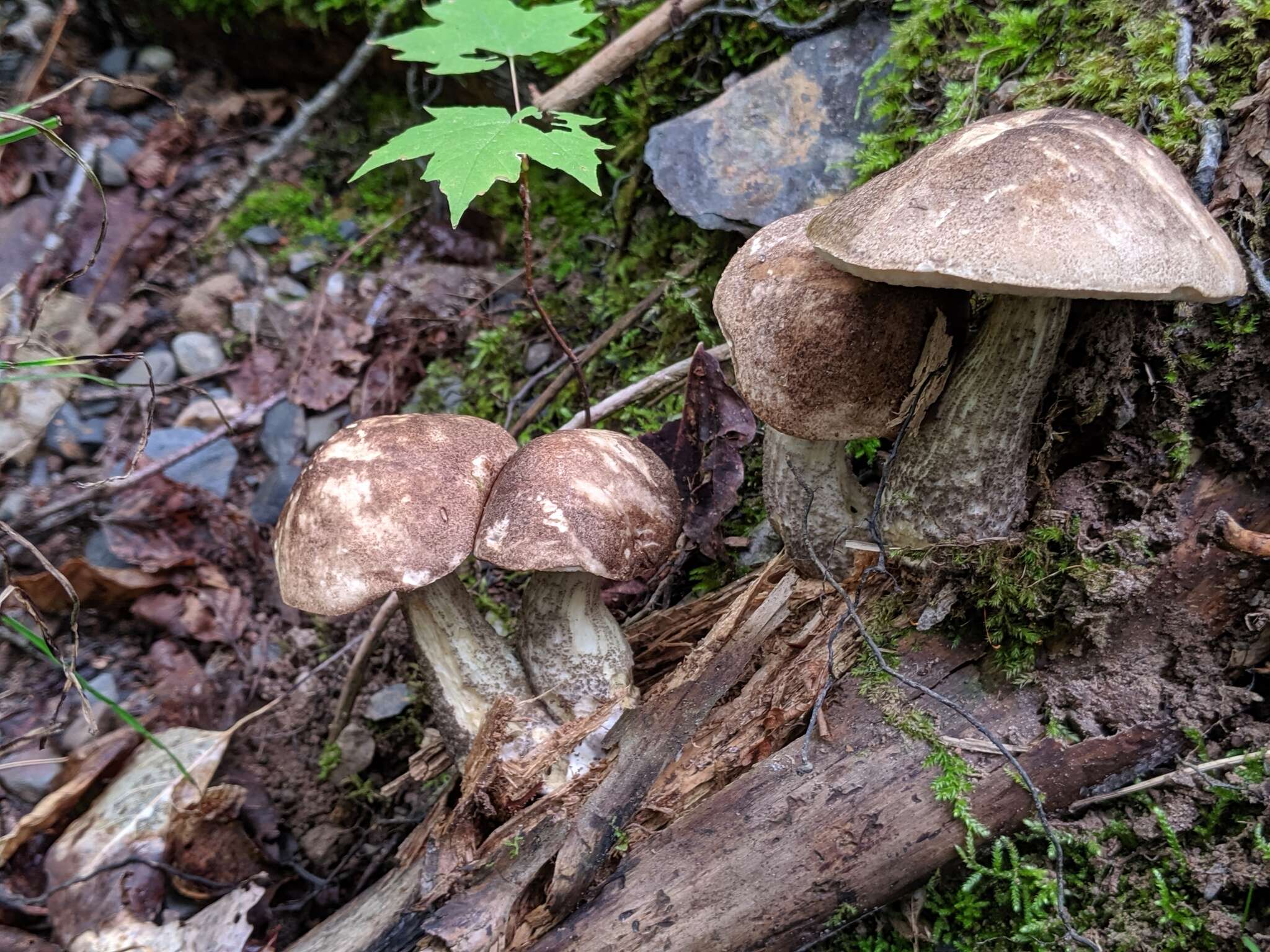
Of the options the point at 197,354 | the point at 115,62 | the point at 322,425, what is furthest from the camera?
the point at 115,62

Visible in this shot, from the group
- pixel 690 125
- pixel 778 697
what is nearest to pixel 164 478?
pixel 690 125

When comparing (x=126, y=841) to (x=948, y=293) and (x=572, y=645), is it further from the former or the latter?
(x=948, y=293)

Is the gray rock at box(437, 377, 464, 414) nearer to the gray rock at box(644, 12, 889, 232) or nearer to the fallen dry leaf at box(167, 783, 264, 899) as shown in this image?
the gray rock at box(644, 12, 889, 232)

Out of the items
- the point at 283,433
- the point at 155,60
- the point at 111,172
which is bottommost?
the point at 283,433

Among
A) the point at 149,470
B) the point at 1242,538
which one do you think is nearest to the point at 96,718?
the point at 149,470

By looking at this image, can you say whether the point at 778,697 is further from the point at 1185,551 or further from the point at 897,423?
the point at 1185,551

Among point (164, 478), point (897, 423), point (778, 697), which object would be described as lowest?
point (778, 697)

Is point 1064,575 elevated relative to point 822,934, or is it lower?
elevated
